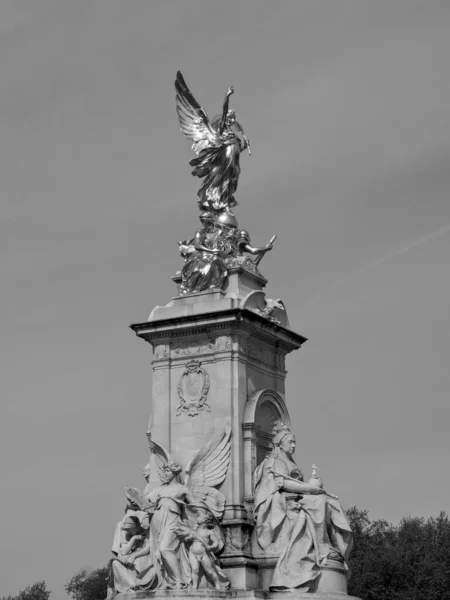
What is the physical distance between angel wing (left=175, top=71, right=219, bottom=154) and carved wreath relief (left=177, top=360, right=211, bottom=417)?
5386mm

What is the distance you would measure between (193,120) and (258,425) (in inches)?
301

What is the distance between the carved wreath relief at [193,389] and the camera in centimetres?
2861

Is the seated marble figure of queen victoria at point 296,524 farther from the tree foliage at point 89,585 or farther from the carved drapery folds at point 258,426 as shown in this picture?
the tree foliage at point 89,585

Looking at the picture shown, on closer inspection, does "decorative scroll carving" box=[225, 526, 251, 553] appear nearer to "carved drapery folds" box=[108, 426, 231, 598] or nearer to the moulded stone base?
"carved drapery folds" box=[108, 426, 231, 598]

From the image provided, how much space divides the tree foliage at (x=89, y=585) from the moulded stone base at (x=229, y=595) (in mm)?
43184

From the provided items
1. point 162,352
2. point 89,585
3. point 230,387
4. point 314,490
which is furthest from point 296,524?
point 89,585

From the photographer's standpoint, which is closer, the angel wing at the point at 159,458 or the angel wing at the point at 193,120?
the angel wing at the point at 159,458

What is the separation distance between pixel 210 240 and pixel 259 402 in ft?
13.0

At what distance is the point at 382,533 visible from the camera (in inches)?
2282

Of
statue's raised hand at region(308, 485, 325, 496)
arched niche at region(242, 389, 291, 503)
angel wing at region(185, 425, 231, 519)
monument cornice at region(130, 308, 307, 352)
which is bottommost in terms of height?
statue's raised hand at region(308, 485, 325, 496)

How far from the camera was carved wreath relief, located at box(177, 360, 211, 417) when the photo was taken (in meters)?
28.6

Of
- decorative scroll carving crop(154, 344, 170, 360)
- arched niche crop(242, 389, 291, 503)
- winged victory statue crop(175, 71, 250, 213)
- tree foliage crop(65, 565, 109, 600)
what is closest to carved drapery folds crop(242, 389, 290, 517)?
arched niche crop(242, 389, 291, 503)

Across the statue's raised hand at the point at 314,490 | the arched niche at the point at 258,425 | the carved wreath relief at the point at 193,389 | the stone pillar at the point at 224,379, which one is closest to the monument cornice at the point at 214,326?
the stone pillar at the point at 224,379

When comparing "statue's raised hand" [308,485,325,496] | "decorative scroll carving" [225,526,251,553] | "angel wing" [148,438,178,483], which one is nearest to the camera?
→ "decorative scroll carving" [225,526,251,553]
